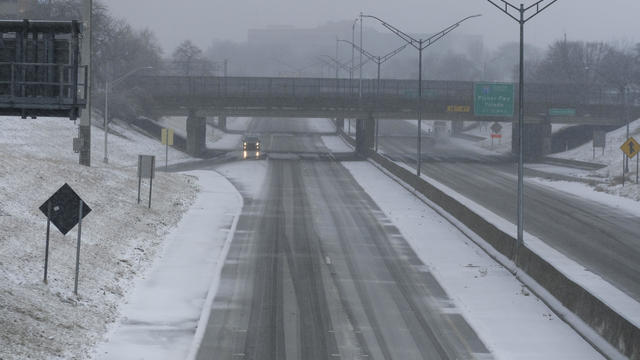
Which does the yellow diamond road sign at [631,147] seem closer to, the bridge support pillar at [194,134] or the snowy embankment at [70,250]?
the snowy embankment at [70,250]

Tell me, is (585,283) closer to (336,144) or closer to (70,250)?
(70,250)

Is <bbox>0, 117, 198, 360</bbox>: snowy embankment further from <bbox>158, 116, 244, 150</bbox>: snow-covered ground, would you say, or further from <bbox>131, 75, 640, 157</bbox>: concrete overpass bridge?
<bbox>158, 116, 244, 150</bbox>: snow-covered ground

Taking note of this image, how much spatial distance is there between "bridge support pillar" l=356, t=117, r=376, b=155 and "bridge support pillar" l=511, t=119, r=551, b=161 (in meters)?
14.8

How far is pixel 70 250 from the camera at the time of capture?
2791cm

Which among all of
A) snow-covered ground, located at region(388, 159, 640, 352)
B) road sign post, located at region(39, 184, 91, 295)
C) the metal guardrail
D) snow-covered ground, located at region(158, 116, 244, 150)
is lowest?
snow-covered ground, located at region(388, 159, 640, 352)

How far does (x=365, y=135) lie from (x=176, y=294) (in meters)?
65.6

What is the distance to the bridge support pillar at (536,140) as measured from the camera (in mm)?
93562

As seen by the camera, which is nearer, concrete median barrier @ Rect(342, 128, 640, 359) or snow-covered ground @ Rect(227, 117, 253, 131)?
concrete median barrier @ Rect(342, 128, 640, 359)

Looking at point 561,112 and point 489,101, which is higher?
point 561,112

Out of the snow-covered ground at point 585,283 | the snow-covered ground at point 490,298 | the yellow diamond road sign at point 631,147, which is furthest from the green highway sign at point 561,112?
the snow-covered ground at point 585,283

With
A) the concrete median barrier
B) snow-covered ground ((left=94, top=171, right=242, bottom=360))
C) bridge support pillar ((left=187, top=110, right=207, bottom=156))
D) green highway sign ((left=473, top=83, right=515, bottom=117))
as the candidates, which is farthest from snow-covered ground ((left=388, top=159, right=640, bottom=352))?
bridge support pillar ((left=187, top=110, right=207, bottom=156))

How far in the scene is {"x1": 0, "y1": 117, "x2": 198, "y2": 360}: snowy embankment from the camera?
1988 centimetres

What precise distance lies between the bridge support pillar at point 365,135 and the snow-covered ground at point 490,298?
152ft

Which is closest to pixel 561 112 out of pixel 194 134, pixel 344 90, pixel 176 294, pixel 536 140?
pixel 536 140
